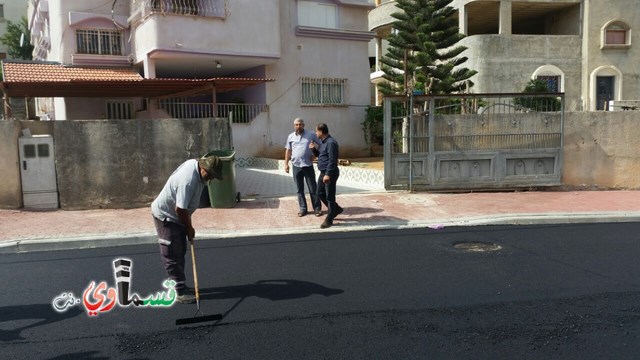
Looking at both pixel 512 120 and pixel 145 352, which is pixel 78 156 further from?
pixel 512 120

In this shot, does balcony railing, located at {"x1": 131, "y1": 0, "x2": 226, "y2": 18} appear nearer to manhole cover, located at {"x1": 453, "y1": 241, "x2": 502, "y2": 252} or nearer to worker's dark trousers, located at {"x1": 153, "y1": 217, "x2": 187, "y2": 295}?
manhole cover, located at {"x1": 453, "y1": 241, "x2": 502, "y2": 252}

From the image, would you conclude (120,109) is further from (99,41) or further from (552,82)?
(552,82)

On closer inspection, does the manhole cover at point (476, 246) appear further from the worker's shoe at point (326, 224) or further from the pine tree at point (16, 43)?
the pine tree at point (16, 43)

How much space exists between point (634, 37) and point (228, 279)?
27306mm

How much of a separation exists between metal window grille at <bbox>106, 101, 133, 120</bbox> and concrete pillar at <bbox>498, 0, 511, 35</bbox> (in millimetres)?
17532

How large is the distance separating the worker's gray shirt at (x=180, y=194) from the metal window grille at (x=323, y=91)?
16.1 m

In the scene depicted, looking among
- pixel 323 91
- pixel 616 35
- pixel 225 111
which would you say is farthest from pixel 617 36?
pixel 225 111

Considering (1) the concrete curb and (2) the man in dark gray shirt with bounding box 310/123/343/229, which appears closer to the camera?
(1) the concrete curb

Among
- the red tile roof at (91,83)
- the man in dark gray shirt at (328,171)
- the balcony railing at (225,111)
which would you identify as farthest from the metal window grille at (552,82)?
the man in dark gray shirt at (328,171)

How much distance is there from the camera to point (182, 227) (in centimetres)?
525

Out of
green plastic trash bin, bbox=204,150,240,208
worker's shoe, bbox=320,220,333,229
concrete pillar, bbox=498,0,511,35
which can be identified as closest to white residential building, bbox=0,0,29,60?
concrete pillar, bbox=498,0,511,35

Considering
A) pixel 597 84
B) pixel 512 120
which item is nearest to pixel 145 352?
pixel 512 120

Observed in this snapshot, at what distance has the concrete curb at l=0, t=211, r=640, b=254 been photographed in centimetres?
784

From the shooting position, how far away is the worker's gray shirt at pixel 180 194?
4.95 meters
